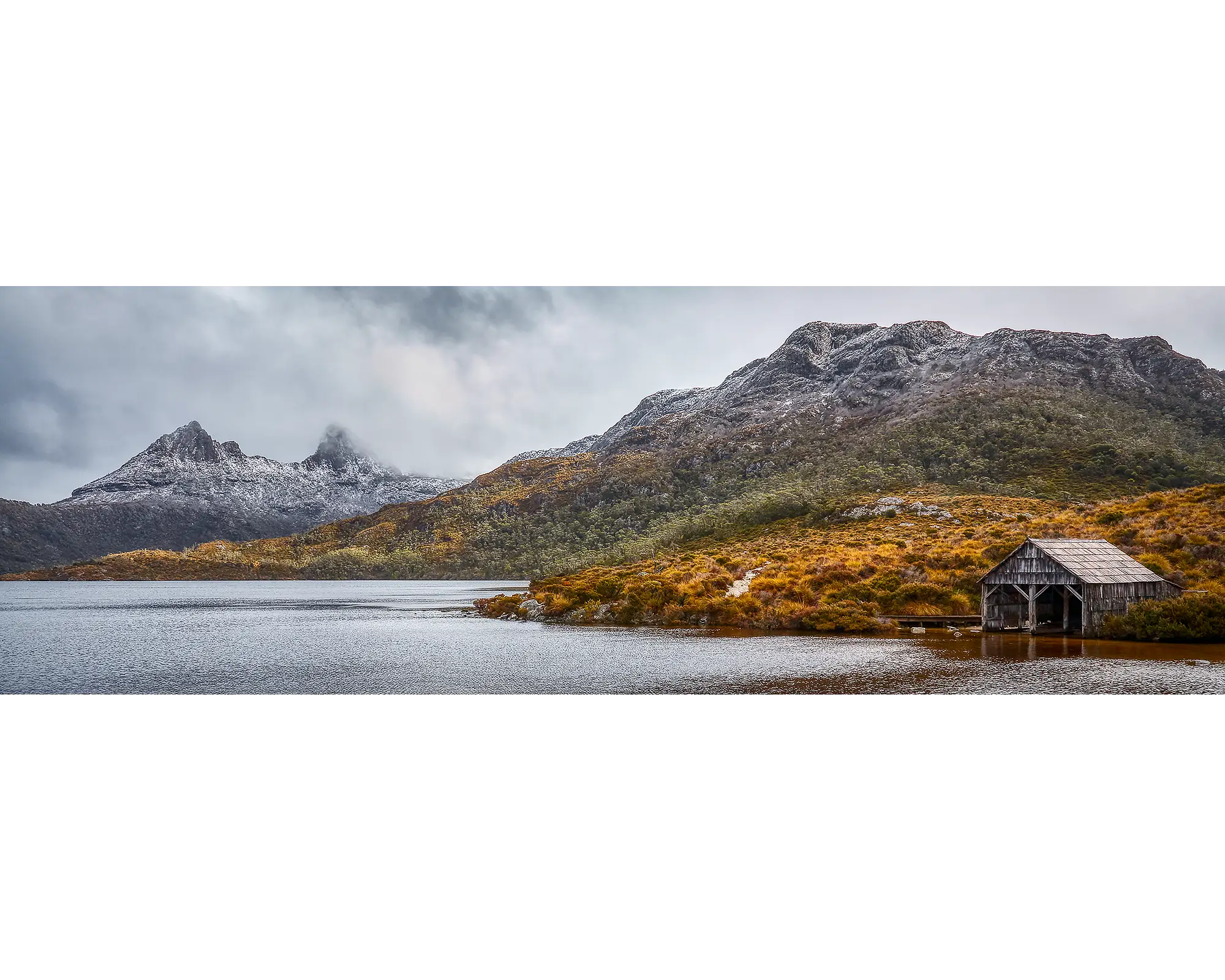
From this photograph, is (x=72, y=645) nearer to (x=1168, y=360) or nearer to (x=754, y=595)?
(x=754, y=595)

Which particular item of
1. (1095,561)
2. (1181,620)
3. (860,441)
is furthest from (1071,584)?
(860,441)

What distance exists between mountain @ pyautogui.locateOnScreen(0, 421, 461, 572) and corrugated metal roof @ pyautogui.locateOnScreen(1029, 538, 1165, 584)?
17296mm

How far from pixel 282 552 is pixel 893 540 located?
29.9 m

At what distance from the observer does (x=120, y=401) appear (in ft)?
63.4

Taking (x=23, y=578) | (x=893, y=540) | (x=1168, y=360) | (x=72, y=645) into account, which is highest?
(x=1168, y=360)

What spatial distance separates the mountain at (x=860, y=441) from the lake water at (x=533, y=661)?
589cm

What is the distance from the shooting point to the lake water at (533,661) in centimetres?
1440

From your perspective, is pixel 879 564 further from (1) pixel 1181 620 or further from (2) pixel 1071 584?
(1) pixel 1181 620

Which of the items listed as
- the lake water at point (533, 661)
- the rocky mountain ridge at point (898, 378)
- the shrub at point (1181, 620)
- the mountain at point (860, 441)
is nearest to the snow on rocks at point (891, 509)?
the mountain at point (860, 441)

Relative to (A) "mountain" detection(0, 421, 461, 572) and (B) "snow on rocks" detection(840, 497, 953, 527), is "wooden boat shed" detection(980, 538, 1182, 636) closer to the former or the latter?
(B) "snow on rocks" detection(840, 497, 953, 527)

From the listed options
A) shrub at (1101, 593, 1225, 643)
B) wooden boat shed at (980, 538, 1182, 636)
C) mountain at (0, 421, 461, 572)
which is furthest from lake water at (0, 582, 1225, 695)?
mountain at (0, 421, 461, 572)

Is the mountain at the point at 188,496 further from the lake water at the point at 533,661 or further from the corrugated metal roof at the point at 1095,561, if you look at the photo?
the corrugated metal roof at the point at 1095,561
